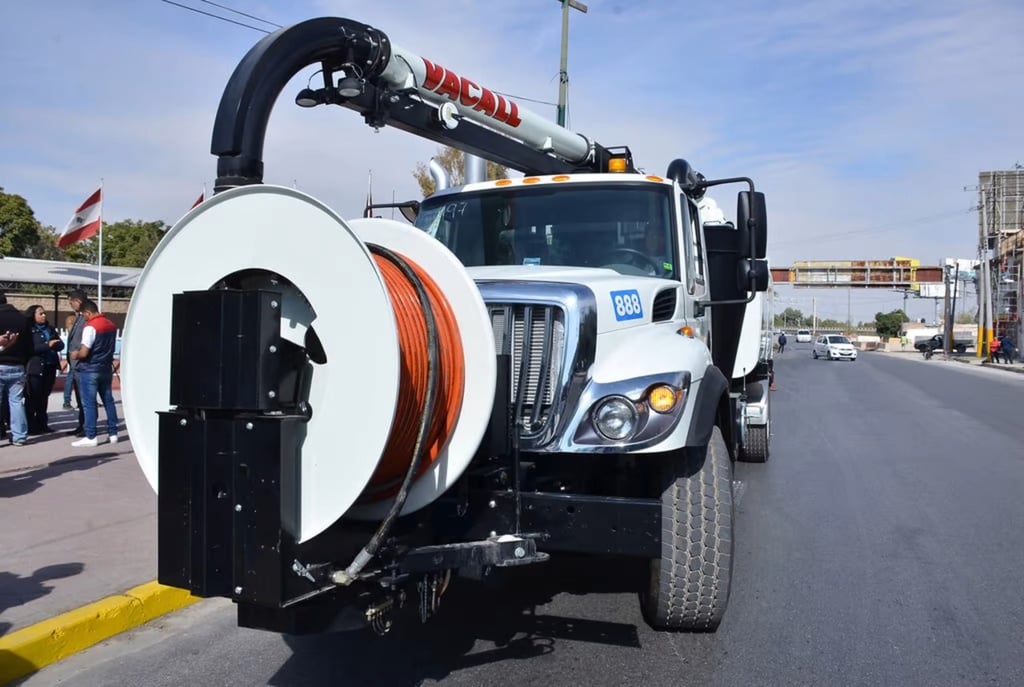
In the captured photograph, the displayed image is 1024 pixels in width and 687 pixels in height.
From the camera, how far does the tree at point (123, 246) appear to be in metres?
48.0

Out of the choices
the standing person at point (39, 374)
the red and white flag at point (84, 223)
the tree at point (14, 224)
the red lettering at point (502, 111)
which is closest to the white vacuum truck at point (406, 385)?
the red lettering at point (502, 111)

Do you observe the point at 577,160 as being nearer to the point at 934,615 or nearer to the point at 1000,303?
the point at 934,615

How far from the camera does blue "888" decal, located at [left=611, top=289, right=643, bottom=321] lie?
4.44 m

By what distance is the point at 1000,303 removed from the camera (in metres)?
64.1

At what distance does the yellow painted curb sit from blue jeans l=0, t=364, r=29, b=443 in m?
5.40

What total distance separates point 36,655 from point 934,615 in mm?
4748

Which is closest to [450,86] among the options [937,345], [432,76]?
[432,76]

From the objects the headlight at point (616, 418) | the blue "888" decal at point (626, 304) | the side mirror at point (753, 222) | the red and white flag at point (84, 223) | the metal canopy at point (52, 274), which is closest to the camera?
the headlight at point (616, 418)

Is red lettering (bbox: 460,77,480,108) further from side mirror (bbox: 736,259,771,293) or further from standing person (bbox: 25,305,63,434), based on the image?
standing person (bbox: 25,305,63,434)

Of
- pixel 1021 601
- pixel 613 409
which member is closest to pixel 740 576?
pixel 1021 601

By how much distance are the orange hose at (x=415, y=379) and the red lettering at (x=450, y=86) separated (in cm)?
287

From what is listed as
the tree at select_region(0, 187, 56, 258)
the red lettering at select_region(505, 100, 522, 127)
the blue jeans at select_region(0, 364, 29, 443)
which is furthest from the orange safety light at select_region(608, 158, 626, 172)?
the tree at select_region(0, 187, 56, 258)

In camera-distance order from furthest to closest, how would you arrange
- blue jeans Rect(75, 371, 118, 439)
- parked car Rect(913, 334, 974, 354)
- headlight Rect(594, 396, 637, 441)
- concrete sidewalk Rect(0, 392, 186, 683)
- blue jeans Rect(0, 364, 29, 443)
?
parked car Rect(913, 334, 974, 354), blue jeans Rect(75, 371, 118, 439), blue jeans Rect(0, 364, 29, 443), concrete sidewalk Rect(0, 392, 186, 683), headlight Rect(594, 396, 637, 441)

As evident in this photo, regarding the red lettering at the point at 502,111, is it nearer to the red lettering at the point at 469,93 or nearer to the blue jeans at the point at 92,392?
the red lettering at the point at 469,93
